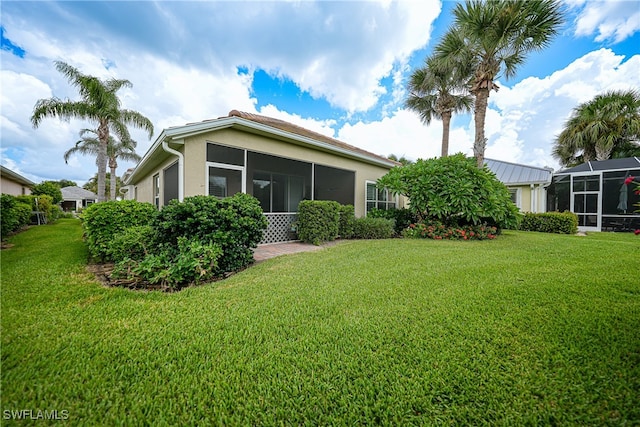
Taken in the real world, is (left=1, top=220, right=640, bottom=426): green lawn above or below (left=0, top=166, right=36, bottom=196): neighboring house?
below

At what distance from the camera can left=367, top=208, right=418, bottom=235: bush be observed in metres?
9.86

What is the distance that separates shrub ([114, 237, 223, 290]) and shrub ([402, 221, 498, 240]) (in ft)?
23.5

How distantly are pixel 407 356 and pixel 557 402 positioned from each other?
0.89 meters

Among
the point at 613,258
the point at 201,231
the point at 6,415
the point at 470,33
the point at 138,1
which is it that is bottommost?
the point at 6,415

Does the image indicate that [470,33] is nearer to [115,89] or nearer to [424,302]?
[424,302]

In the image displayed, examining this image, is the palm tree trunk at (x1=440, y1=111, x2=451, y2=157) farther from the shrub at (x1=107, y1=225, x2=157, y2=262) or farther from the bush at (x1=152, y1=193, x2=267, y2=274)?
the shrub at (x1=107, y1=225, x2=157, y2=262)

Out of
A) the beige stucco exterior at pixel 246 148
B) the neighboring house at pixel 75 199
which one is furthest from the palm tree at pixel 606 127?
the neighboring house at pixel 75 199

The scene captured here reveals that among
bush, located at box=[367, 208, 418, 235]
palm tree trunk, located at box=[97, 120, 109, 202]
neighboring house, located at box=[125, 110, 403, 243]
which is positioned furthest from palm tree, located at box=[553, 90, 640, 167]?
palm tree trunk, located at box=[97, 120, 109, 202]

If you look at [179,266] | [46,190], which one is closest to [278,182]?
[179,266]

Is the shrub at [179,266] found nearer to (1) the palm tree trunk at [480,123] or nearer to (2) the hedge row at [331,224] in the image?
(2) the hedge row at [331,224]

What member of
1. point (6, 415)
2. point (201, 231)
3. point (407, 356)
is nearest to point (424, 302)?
point (407, 356)

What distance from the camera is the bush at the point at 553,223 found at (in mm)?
10868

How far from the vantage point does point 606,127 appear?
50.5 ft

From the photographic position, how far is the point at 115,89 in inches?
538
